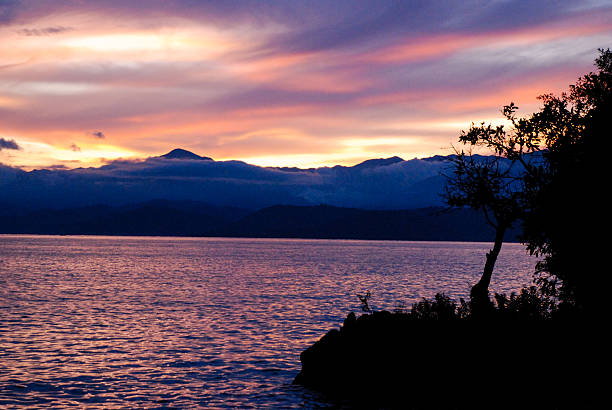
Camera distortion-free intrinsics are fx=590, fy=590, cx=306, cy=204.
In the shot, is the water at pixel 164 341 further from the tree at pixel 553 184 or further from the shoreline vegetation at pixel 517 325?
the tree at pixel 553 184

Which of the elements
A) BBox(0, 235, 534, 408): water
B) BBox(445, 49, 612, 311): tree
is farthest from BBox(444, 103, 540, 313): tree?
BBox(0, 235, 534, 408): water

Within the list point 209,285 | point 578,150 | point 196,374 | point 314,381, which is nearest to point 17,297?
point 209,285

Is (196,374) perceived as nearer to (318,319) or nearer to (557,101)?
(318,319)

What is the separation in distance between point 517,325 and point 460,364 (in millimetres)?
4081

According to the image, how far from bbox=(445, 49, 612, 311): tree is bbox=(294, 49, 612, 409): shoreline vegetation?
0.24 ft

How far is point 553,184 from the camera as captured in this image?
1409 inches

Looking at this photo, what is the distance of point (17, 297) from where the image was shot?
78375 mm

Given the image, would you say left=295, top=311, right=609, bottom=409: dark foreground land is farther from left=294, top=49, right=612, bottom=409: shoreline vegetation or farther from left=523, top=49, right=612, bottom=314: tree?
left=523, top=49, right=612, bottom=314: tree

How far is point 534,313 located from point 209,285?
76.9 metres

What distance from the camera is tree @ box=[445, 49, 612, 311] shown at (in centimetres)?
3381

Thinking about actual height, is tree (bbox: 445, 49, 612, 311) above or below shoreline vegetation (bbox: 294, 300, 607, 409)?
above

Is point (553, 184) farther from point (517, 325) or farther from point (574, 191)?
point (517, 325)

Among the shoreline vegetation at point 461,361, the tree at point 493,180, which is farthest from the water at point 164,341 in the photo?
the tree at point 493,180

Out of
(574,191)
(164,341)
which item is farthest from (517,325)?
(164,341)
